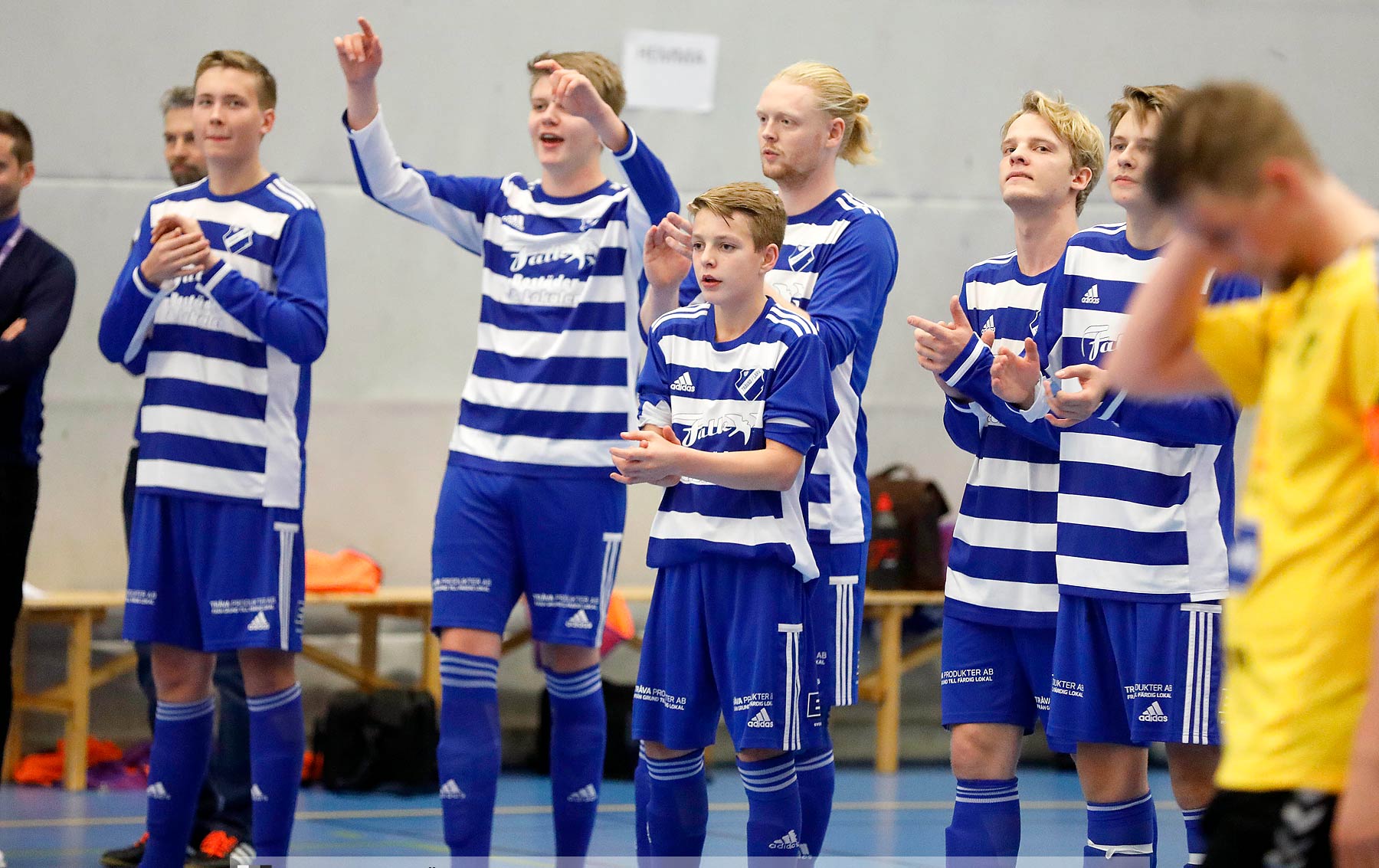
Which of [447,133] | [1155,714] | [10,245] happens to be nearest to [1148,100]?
[1155,714]

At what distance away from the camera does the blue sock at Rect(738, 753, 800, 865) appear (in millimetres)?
3285

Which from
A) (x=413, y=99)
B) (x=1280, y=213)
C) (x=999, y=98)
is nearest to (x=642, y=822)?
(x=1280, y=213)

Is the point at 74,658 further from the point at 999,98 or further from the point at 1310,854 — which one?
the point at 1310,854

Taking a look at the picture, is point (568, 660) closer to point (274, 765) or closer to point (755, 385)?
point (274, 765)

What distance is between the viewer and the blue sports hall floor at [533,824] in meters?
4.68

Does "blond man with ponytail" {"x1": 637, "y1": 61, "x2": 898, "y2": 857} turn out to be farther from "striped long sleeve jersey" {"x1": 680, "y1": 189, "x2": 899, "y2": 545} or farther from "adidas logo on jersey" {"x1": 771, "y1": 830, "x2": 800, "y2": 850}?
"adidas logo on jersey" {"x1": 771, "y1": 830, "x2": 800, "y2": 850}

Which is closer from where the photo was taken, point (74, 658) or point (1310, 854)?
point (1310, 854)

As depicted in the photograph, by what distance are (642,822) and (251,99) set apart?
2042 millimetres

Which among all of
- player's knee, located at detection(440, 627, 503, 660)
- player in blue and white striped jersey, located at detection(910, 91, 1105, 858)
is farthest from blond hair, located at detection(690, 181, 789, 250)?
player's knee, located at detection(440, 627, 503, 660)

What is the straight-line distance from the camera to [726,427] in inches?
128

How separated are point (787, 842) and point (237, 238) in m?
1.99

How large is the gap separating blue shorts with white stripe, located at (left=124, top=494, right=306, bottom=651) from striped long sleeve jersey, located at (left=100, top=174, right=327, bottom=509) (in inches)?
2.0

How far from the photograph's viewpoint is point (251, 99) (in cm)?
403

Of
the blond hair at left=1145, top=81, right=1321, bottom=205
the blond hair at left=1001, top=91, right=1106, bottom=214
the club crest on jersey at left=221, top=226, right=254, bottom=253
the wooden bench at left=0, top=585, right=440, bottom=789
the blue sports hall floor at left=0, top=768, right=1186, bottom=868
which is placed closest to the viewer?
the blond hair at left=1145, top=81, right=1321, bottom=205
